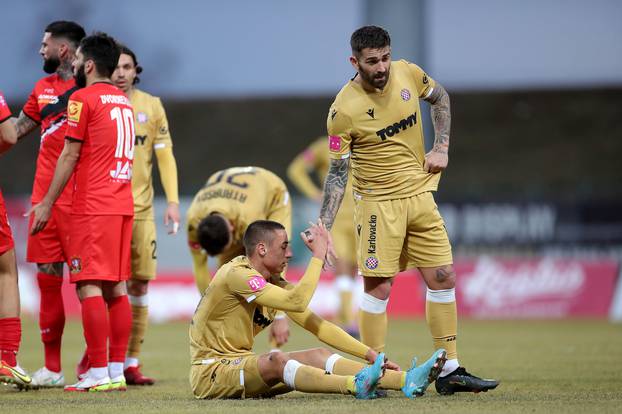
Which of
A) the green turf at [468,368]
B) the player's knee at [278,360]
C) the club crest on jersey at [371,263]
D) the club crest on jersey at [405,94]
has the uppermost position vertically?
the club crest on jersey at [405,94]

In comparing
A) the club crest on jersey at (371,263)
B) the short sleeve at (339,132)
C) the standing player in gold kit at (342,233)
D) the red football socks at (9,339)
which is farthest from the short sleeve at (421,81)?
the standing player in gold kit at (342,233)

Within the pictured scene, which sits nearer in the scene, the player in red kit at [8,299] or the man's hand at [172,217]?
the player in red kit at [8,299]

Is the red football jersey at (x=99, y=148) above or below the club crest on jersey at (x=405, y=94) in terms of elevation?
below

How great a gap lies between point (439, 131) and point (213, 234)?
1.80 metres

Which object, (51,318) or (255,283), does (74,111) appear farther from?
(255,283)

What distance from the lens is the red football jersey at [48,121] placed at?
7348mm

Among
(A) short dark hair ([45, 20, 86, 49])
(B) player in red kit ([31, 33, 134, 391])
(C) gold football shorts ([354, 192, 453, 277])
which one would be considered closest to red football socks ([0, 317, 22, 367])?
(B) player in red kit ([31, 33, 134, 391])

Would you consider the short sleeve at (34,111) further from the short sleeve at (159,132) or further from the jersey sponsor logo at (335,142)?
the jersey sponsor logo at (335,142)

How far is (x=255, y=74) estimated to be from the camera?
59.7 ft

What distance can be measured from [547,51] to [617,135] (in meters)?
11.5

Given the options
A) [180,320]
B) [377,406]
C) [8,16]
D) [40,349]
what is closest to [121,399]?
[377,406]

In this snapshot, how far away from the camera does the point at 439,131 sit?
23.1 ft

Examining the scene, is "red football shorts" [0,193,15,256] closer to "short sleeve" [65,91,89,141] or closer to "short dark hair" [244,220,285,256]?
"short sleeve" [65,91,89,141]

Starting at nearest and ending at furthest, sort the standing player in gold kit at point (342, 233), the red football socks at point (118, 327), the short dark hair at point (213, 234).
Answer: the red football socks at point (118, 327) < the short dark hair at point (213, 234) < the standing player in gold kit at point (342, 233)
